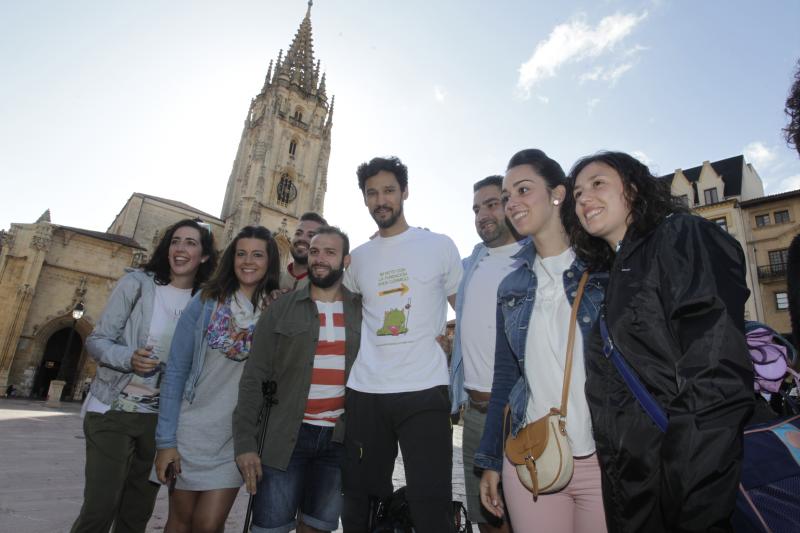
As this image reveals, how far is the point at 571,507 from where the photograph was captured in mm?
1916

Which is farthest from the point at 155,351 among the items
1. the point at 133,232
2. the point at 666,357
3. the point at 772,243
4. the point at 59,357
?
the point at 133,232

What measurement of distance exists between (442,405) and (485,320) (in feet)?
2.52

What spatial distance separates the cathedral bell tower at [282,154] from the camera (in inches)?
1486

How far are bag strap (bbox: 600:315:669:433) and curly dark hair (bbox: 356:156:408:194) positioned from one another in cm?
216

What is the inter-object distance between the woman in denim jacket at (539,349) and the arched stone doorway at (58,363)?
30028mm

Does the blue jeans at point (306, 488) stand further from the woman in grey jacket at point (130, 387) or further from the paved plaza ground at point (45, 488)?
the paved plaza ground at point (45, 488)

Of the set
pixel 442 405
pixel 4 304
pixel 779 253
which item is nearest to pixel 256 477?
pixel 442 405

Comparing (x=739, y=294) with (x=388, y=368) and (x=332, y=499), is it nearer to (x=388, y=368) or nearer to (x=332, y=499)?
(x=388, y=368)

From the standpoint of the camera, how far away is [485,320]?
316 centimetres

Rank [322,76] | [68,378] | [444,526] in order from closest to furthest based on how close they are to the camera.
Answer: [444,526] < [68,378] < [322,76]

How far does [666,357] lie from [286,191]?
41603 mm

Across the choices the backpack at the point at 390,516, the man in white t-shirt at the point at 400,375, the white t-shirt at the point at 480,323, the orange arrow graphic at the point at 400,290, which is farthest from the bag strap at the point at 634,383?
the backpack at the point at 390,516

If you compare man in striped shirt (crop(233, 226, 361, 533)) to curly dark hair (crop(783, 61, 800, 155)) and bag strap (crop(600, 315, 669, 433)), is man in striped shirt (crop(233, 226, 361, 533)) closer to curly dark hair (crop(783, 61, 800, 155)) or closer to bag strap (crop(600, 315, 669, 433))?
bag strap (crop(600, 315, 669, 433))

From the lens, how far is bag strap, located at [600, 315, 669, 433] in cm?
143
